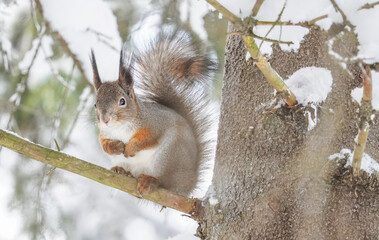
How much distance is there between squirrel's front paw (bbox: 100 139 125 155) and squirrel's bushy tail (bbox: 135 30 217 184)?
0.87ft

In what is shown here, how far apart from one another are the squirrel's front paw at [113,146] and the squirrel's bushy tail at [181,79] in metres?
0.27

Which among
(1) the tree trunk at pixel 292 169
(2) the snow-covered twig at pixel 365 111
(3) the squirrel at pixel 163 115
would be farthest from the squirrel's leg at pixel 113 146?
→ (2) the snow-covered twig at pixel 365 111

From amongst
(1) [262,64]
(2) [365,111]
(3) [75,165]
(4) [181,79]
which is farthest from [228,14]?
(4) [181,79]

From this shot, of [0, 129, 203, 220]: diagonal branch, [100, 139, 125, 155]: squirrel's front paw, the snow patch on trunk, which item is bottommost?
[100, 139, 125, 155]: squirrel's front paw

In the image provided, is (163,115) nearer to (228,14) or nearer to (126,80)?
(126,80)

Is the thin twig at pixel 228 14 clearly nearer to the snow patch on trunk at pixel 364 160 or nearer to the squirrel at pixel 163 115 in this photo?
the snow patch on trunk at pixel 364 160

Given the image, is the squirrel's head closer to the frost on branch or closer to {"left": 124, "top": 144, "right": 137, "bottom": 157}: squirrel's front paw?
{"left": 124, "top": 144, "right": 137, "bottom": 157}: squirrel's front paw

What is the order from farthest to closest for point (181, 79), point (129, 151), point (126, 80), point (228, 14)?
point (181, 79) → point (126, 80) → point (129, 151) → point (228, 14)

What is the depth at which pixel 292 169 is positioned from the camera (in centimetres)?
121

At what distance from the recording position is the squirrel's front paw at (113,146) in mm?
1862

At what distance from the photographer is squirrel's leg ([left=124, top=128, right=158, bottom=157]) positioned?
1.83 m

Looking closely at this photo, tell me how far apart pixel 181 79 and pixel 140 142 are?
0.35 metres

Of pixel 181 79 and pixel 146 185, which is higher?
pixel 181 79

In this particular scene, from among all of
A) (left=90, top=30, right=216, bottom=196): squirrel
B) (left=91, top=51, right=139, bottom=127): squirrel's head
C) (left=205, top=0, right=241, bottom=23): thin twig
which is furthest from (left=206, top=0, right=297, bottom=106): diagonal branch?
(left=91, top=51, right=139, bottom=127): squirrel's head
